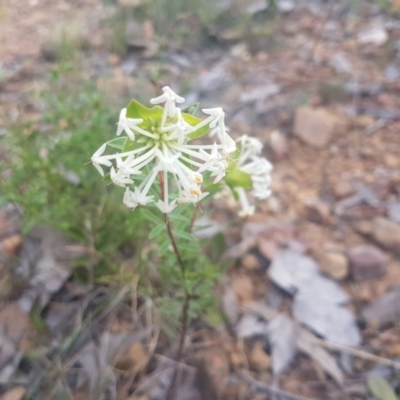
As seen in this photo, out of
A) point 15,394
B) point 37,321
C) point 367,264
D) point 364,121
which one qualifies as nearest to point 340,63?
point 364,121

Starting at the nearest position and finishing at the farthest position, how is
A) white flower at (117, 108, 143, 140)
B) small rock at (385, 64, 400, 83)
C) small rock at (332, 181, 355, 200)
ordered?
white flower at (117, 108, 143, 140), small rock at (332, 181, 355, 200), small rock at (385, 64, 400, 83)

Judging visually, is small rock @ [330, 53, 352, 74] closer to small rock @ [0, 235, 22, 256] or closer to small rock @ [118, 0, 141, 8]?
small rock @ [118, 0, 141, 8]

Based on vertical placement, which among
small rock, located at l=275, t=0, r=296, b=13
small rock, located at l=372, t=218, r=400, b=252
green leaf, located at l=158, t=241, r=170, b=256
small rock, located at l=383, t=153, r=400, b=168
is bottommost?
small rock, located at l=372, t=218, r=400, b=252

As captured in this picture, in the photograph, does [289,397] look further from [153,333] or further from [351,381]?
[153,333]

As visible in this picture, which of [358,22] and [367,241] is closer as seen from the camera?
[367,241]

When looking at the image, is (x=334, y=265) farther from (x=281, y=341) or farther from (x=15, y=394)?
(x=15, y=394)

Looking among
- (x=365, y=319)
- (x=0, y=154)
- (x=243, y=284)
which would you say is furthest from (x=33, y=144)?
(x=365, y=319)

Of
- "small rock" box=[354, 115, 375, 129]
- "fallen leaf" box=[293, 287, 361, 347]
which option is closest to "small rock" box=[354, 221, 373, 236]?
"fallen leaf" box=[293, 287, 361, 347]
